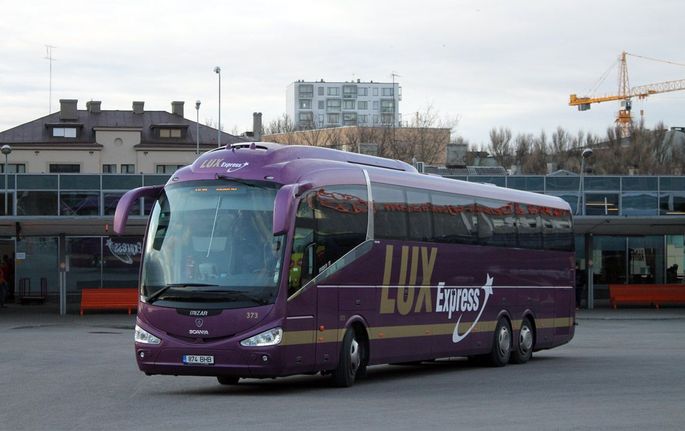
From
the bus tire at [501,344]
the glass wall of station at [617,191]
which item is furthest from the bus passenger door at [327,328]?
the glass wall of station at [617,191]

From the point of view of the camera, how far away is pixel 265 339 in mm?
15742

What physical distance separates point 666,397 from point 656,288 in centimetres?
3802

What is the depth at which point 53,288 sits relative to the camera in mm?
55406

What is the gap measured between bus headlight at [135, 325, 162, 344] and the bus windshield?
427 mm

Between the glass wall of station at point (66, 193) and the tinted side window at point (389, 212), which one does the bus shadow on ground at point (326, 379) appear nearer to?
the tinted side window at point (389, 212)

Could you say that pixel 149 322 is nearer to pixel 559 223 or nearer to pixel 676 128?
pixel 559 223

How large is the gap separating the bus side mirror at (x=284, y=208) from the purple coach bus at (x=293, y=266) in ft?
0.07

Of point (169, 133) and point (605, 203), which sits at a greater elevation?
point (169, 133)

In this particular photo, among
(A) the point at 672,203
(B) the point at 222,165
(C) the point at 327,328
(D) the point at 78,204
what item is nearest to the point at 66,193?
(D) the point at 78,204

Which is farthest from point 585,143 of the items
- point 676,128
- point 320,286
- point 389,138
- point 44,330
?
point 320,286

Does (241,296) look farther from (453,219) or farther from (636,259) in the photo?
(636,259)

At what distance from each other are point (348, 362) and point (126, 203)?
390cm

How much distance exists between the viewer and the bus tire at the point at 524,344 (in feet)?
78.8

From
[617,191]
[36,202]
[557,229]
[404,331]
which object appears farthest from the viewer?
[617,191]
